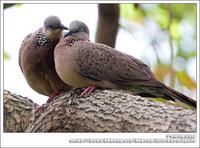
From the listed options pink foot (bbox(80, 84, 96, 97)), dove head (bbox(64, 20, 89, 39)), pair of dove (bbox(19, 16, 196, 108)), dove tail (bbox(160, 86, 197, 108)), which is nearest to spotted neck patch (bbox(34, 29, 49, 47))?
pair of dove (bbox(19, 16, 196, 108))

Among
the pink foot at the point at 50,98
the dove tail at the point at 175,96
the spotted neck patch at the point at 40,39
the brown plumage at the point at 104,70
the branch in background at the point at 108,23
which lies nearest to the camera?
the dove tail at the point at 175,96

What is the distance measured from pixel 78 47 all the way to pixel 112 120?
3.06ft

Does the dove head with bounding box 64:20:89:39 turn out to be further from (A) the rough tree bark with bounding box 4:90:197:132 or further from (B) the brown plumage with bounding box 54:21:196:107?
(A) the rough tree bark with bounding box 4:90:197:132

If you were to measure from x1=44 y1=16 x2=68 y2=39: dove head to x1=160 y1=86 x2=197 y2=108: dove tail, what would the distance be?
1.11 meters

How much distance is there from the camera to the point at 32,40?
471cm

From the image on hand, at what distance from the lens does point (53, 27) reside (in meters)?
4.57

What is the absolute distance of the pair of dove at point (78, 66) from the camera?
418 cm

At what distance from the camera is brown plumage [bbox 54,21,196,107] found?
418 cm

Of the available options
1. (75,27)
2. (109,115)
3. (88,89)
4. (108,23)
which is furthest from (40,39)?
(109,115)

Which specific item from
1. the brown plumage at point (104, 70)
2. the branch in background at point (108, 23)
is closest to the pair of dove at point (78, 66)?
the brown plumage at point (104, 70)

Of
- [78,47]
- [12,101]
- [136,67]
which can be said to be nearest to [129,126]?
[136,67]

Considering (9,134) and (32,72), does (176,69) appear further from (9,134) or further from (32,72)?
(9,134)

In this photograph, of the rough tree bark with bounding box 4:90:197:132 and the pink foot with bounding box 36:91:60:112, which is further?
the pink foot with bounding box 36:91:60:112

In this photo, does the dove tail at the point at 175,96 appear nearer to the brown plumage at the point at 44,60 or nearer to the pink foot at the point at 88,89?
the pink foot at the point at 88,89
